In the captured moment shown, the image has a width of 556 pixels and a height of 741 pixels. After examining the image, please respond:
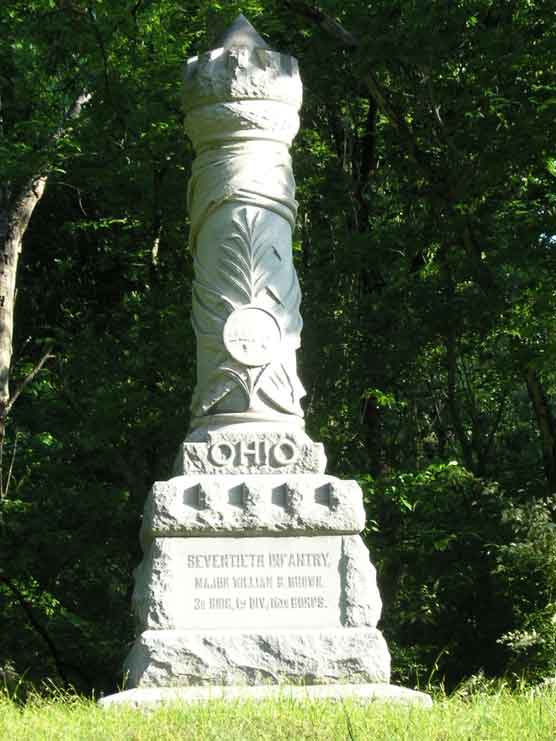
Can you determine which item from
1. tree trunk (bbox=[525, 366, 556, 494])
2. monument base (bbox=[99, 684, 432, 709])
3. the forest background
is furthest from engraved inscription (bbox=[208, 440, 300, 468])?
tree trunk (bbox=[525, 366, 556, 494])

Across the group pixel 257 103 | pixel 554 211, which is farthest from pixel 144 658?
pixel 554 211

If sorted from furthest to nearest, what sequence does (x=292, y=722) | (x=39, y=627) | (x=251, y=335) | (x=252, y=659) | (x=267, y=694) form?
1. (x=39, y=627)
2. (x=251, y=335)
3. (x=252, y=659)
4. (x=267, y=694)
5. (x=292, y=722)

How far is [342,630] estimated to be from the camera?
7617 millimetres

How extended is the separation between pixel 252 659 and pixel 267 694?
13.6 inches

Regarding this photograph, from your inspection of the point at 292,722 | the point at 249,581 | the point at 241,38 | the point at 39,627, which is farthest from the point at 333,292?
the point at 292,722

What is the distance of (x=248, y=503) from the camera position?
766 cm

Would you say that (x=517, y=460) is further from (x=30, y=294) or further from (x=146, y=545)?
(x=146, y=545)

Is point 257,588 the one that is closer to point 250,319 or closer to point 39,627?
point 250,319

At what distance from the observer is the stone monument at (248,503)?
7453 millimetres

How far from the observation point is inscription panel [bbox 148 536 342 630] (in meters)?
7.61

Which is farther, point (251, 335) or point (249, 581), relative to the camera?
point (251, 335)

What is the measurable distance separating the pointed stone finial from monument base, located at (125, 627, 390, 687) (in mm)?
3796

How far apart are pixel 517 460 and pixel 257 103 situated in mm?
8082

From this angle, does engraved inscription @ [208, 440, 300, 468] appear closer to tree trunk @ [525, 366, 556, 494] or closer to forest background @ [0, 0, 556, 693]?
forest background @ [0, 0, 556, 693]
